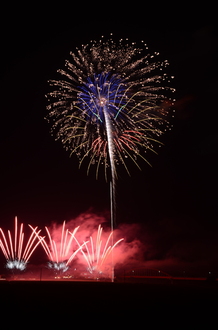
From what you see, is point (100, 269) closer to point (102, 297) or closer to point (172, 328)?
point (102, 297)

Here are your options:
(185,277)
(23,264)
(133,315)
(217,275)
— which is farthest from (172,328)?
(23,264)

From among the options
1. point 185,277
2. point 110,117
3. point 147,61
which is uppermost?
point 147,61

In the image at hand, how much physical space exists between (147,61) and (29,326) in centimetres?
1502

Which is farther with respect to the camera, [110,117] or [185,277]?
[185,277]

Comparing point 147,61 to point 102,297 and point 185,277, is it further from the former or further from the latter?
point 185,277

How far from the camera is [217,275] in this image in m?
26.2

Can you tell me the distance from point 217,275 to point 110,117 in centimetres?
1551

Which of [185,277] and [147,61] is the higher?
[147,61]

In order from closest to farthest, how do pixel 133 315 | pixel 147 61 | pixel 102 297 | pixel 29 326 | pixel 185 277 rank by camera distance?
pixel 29 326 < pixel 133 315 < pixel 102 297 < pixel 147 61 < pixel 185 277

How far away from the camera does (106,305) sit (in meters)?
11.1

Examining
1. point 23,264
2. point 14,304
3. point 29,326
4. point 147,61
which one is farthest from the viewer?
point 23,264

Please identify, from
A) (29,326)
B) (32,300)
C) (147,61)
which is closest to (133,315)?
(29,326)

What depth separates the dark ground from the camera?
936cm

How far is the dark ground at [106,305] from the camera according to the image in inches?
369
